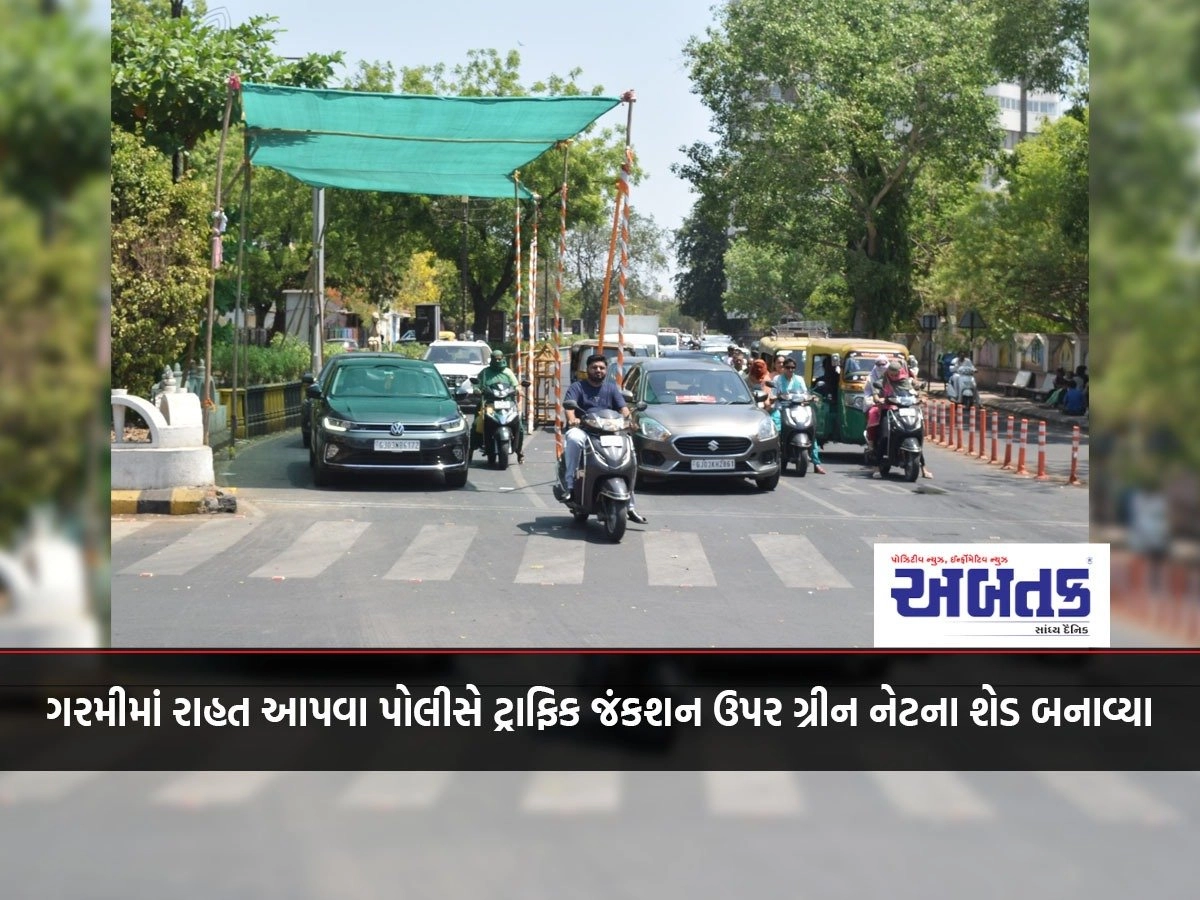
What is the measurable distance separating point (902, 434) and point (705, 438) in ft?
6.64

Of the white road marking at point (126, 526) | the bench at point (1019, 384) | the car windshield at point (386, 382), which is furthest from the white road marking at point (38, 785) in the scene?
the bench at point (1019, 384)

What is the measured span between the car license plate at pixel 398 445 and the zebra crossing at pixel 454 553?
8.87 ft

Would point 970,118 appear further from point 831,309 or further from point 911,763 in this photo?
point 911,763

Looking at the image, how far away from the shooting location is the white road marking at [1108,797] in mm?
5215

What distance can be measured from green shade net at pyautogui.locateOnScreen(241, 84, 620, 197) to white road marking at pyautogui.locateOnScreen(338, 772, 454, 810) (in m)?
6.11

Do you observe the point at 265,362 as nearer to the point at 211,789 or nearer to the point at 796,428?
the point at 796,428

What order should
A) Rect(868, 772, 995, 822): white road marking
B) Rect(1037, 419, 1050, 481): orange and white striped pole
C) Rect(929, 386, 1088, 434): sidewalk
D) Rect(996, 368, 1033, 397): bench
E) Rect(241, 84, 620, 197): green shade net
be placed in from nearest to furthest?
Rect(868, 772, 995, 822): white road marking
Rect(1037, 419, 1050, 481): orange and white striped pole
Rect(241, 84, 620, 197): green shade net
Rect(929, 386, 1088, 434): sidewalk
Rect(996, 368, 1033, 397): bench

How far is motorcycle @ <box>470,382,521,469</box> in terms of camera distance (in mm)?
14891

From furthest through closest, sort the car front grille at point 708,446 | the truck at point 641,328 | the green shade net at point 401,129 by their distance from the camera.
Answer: the truck at point 641,328 < the car front grille at point 708,446 < the green shade net at point 401,129

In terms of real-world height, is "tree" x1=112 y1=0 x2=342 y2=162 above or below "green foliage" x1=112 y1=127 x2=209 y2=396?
above

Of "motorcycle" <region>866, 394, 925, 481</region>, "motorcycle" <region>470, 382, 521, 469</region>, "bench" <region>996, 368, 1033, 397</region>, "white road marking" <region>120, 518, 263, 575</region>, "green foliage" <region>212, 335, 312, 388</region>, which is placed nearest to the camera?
"white road marking" <region>120, 518, 263, 575</region>

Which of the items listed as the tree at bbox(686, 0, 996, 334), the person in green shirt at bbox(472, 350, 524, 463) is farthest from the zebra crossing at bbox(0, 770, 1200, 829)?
the tree at bbox(686, 0, 996, 334)

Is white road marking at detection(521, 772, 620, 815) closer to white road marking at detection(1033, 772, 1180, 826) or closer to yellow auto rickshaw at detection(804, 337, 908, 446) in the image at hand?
white road marking at detection(1033, 772, 1180, 826)

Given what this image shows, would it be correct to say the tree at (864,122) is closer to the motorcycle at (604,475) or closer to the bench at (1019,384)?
the bench at (1019,384)
